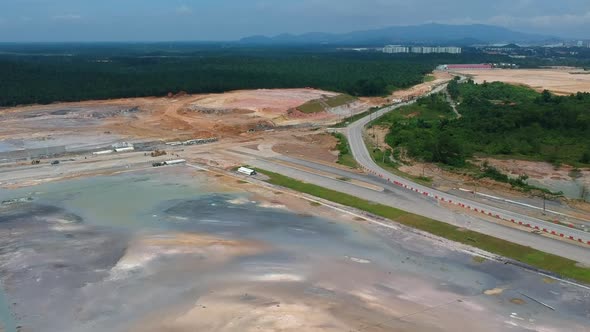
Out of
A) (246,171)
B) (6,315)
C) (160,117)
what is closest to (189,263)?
(6,315)

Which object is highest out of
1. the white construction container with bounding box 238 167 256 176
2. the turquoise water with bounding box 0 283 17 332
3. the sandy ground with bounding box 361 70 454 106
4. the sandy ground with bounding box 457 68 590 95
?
the sandy ground with bounding box 457 68 590 95

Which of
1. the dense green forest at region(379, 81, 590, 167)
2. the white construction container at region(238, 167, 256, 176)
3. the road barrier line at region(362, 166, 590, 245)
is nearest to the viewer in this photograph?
the road barrier line at region(362, 166, 590, 245)

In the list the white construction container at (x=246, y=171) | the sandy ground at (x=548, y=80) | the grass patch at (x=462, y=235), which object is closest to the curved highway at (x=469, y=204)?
the grass patch at (x=462, y=235)

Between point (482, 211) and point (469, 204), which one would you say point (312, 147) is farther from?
point (482, 211)

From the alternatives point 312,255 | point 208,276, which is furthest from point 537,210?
point 208,276

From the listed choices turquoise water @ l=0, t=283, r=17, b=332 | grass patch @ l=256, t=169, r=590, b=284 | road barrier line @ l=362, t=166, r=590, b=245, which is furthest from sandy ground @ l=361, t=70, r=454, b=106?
turquoise water @ l=0, t=283, r=17, b=332

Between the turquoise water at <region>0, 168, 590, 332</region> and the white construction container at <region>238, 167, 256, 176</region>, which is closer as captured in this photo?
the turquoise water at <region>0, 168, 590, 332</region>

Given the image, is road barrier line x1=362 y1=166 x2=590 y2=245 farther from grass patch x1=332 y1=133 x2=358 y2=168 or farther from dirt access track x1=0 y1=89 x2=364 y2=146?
dirt access track x1=0 y1=89 x2=364 y2=146
